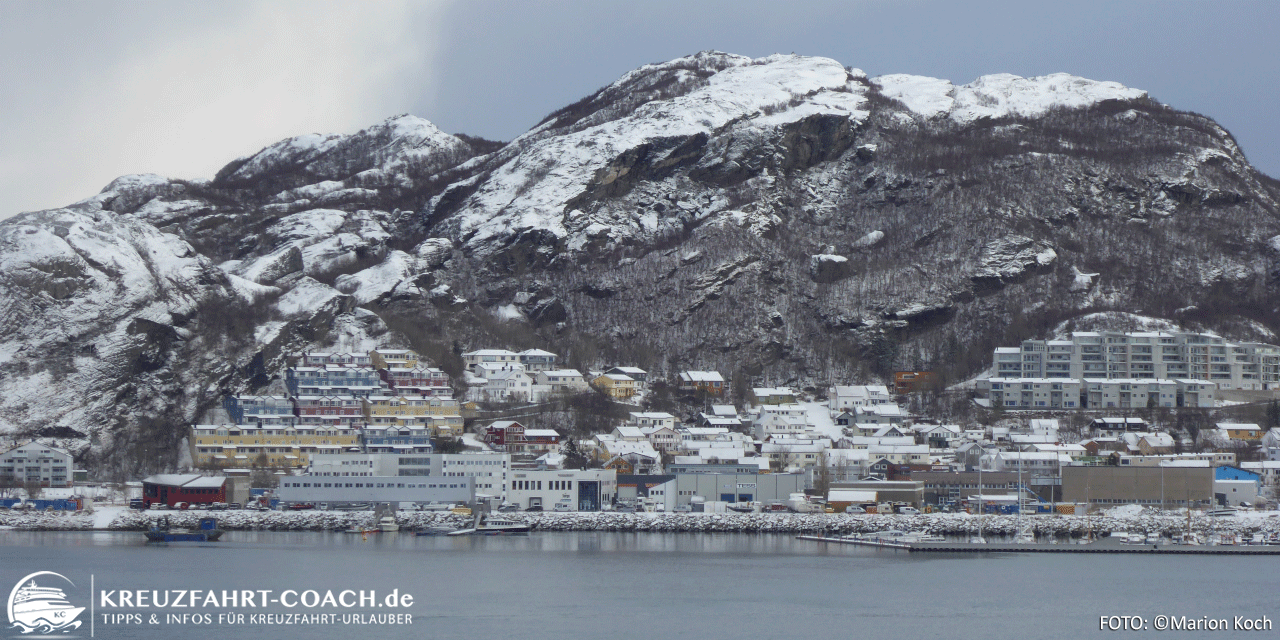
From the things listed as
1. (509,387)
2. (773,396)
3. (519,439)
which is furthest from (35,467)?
(773,396)

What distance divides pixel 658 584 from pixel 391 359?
64.1 m

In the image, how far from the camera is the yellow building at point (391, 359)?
12300 centimetres

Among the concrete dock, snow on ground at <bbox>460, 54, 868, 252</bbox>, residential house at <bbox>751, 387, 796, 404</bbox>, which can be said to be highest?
snow on ground at <bbox>460, 54, 868, 252</bbox>

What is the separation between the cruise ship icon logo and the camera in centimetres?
5181

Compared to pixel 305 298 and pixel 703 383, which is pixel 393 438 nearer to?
pixel 305 298

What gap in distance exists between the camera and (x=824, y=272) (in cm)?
14125

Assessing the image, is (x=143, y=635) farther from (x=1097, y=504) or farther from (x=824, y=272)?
Answer: (x=824, y=272)

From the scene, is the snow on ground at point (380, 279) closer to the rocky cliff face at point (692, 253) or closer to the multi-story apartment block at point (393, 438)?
the rocky cliff face at point (692, 253)

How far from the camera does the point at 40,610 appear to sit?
53.8 metres

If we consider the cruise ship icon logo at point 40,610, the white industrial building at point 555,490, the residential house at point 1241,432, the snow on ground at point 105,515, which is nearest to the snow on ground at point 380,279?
the white industrial building at point 555,490

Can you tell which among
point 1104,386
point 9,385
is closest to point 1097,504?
point 1104,386

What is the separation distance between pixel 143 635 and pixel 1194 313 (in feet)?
346

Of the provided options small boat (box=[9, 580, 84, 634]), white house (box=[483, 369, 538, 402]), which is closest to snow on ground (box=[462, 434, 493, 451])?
white house (box=[483, 369, 538, 402])

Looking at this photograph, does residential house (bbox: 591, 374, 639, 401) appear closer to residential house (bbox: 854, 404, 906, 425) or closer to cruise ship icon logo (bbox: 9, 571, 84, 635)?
residential house (bbox: 854, 404, 906, 425)
